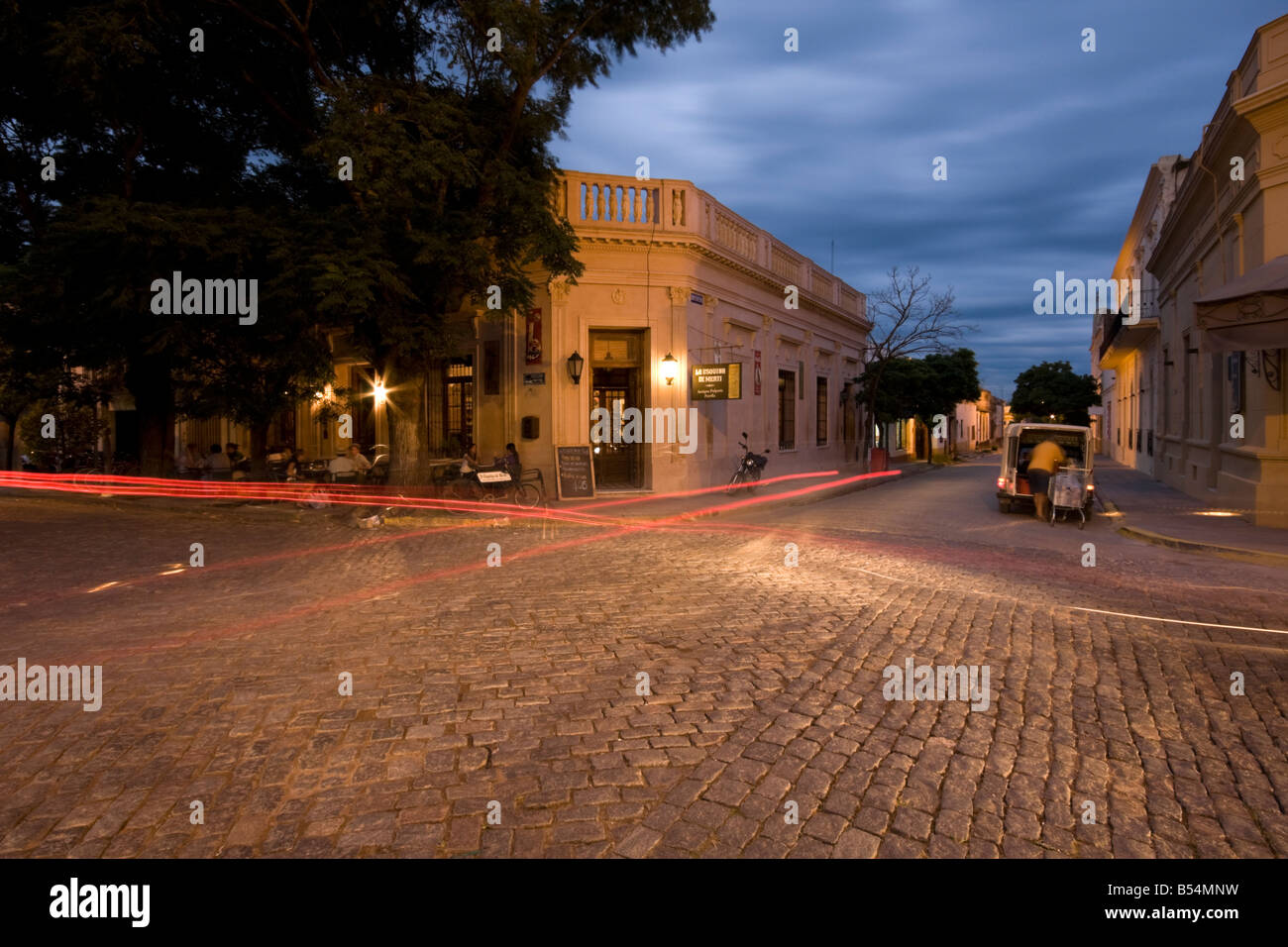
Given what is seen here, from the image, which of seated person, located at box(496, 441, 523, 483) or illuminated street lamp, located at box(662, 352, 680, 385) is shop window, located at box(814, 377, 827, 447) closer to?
illuminated street lamp, located at box(662, 352, 680, 385)

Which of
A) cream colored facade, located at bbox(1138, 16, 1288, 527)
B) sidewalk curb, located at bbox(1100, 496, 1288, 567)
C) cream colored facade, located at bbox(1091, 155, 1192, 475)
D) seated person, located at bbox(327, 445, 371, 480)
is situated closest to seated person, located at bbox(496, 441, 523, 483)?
seated person, located at bbox(327, 445, 371, 480)

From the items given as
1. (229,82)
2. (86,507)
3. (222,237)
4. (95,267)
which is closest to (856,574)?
(222,237)

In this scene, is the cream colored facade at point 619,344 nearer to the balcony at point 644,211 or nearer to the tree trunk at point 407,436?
the balcony at point 644,211

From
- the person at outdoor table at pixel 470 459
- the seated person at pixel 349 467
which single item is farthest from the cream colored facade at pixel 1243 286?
the seated person at pixel 349 467

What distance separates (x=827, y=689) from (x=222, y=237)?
13.7 meters

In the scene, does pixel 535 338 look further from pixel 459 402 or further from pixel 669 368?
pixel 459 402

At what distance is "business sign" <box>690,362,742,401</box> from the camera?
1817 cm

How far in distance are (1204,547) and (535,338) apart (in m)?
Answer: 13.8

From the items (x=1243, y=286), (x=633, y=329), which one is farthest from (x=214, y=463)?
(x=1243, y=286)

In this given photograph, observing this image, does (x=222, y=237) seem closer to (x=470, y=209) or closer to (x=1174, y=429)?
(x=470, y=209)

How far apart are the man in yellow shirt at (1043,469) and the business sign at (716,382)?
22.0ft

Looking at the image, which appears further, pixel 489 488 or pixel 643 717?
pixel 489 488

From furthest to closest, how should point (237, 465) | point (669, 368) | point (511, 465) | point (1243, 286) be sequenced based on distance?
point (237, 465) < point (669, 368) < point (511, 465) < point (1243, 286)

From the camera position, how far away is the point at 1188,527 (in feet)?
40.7
